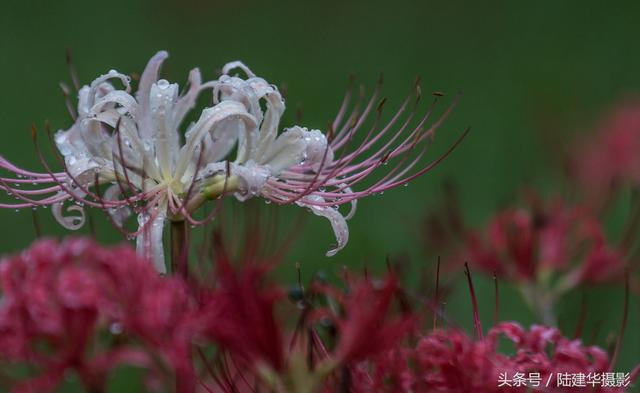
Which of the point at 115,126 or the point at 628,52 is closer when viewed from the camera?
the point at 115,126

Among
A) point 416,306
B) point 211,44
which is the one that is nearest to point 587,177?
point 416,306

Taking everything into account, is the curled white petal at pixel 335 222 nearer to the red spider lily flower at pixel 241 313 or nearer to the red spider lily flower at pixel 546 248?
the red spider lily flower at pixel 241 313

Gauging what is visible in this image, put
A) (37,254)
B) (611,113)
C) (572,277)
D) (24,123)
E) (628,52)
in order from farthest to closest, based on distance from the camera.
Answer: (628,52) → (24,123) → (611,113) → (572,277) → (37,254)

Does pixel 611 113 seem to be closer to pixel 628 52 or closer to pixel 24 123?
pixel 628 52

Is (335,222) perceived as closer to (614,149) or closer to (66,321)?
(66,321)

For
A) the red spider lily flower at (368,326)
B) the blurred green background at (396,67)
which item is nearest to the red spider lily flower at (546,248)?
the blurred green background at (396,67)

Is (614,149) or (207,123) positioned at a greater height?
(207,123)

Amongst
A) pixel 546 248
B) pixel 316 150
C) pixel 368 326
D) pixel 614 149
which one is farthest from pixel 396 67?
pixel 368 326
